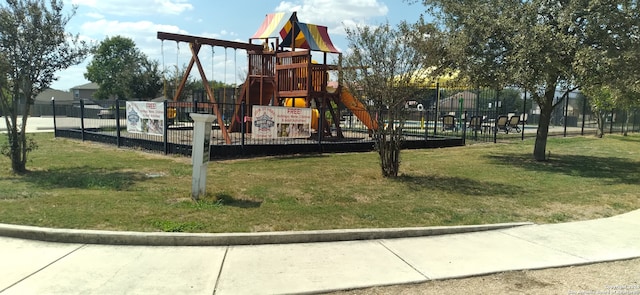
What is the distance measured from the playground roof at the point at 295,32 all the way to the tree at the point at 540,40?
782 centimetres

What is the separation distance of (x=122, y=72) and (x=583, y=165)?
47.8 metres

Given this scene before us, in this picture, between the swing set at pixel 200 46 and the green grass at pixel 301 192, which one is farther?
the swing set at pixel 200 46

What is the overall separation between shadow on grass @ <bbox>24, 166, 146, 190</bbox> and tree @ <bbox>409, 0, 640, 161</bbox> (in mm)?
8083

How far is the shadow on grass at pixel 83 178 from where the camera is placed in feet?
27.1

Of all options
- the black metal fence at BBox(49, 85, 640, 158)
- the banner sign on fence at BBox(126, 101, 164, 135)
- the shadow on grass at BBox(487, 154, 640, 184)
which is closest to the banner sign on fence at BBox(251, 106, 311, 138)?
the black metal fence at BBox(49, 85, 640, 158)

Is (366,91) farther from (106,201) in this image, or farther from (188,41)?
(188,41)

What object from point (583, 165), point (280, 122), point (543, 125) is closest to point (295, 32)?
point (280, 122)

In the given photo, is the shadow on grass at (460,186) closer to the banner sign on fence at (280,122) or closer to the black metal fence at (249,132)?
the black metal fence at (249,132)

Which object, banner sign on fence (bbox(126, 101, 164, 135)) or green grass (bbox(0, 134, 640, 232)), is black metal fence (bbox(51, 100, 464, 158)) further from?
green grass (bbox(0, 134, 640, 232))

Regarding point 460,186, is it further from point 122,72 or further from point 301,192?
point 122,72

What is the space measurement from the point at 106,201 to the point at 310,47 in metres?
13.6

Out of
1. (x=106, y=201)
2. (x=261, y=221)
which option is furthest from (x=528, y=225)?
(x=106, y=201)

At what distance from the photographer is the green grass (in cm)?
616

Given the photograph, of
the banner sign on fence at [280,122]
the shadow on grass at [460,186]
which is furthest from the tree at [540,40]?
the banner sign on fence at [280,122]
